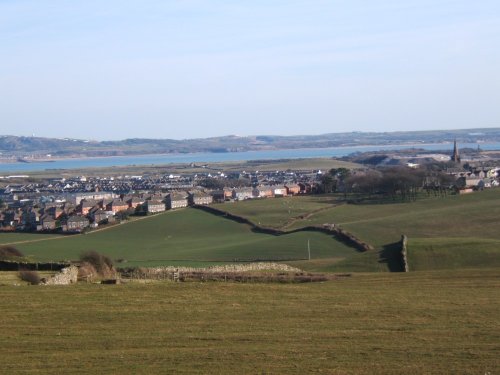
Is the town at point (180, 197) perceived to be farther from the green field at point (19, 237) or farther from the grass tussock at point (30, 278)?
the grass tussock at point (30, 278)

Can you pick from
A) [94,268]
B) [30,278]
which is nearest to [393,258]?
[94,268]

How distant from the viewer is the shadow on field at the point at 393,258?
111 feet

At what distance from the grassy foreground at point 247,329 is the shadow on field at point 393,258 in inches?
419

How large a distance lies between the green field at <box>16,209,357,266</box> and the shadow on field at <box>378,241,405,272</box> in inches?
251

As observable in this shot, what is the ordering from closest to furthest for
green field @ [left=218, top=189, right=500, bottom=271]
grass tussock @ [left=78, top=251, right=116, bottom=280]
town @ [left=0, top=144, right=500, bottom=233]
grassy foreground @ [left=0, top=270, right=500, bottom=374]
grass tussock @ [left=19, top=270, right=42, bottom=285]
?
grassy foreground @ [left=0, top=270, right=500, bottom=374]
grass tussock @ [left=19, top=270, right=42, bottom=285]
grass tussock @ [left=78, top=251, right=116, bottom=280]
green field @ [left=218, top=189, right=500, bottom=271]
town @ [left=0, top=144, right=500, bottom=233]

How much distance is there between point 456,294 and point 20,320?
1131cm

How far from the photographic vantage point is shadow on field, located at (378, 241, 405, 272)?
111 feet

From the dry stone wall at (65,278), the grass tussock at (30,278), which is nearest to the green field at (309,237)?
the dry stone wall at (65,278)

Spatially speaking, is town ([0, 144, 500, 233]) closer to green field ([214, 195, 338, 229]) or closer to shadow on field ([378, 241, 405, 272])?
green field ([214, 195, 338, 229])

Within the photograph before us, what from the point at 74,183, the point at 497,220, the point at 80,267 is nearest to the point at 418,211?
the point at 497,220

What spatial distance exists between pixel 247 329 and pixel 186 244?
3999cm

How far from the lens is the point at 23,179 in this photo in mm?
164250

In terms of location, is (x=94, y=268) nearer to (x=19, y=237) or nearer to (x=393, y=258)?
(x=393, y=258)

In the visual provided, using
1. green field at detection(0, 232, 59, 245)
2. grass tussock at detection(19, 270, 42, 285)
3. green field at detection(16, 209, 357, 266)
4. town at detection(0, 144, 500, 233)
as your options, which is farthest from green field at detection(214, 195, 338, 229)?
grass tussock at detection(19, 270, 42, 285)
